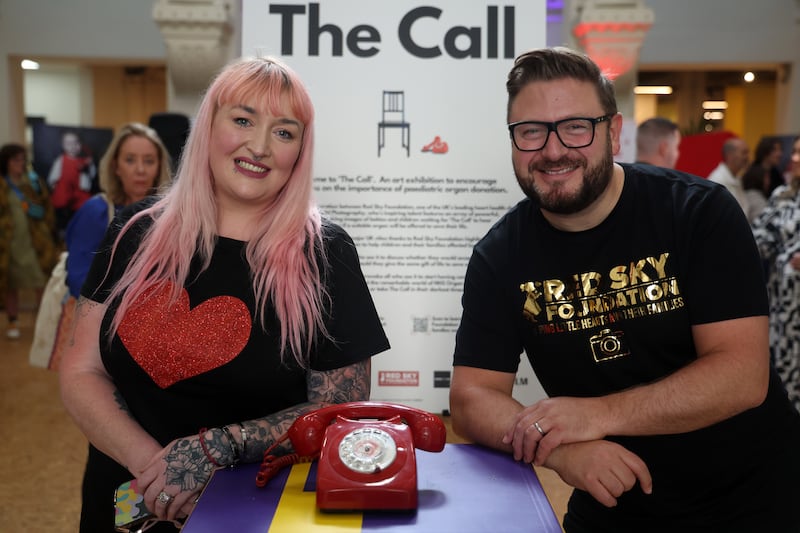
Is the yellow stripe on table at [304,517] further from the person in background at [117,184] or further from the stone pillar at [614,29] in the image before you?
the stone pillar at [614,29]

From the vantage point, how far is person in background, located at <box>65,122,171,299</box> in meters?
3.74

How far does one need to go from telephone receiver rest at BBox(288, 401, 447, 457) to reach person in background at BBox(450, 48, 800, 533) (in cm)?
25

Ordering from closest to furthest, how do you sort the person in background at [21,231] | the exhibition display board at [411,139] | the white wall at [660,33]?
1. the exhibition display board at [411,139]
2. the person in background at [21,231]
3. the white wall at [660,33]

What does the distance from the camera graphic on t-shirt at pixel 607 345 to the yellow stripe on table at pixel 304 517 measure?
74 centimetres

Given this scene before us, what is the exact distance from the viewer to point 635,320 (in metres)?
1.74

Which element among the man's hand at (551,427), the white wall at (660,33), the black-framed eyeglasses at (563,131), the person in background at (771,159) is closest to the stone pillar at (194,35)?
the white wall at (660,33)

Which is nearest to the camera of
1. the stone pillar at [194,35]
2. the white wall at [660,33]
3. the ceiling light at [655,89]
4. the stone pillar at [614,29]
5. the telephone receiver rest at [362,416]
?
the telephone receiver rest at [362,416]

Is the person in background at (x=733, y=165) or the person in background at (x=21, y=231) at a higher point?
the person in background at (x=733, y=165)

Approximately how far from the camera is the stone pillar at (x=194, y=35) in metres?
6.61

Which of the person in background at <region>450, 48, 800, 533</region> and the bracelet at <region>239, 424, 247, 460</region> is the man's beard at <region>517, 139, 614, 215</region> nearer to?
the person in background at <region>450, 48, 800, 533</region>

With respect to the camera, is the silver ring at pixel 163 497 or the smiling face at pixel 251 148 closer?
the silver ring at pixel 163 497

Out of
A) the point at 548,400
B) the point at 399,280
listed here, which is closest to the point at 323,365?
the point at 548,400

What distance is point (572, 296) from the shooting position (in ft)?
5.82

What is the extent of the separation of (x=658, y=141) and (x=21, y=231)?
6083mm
